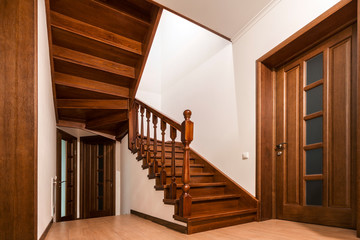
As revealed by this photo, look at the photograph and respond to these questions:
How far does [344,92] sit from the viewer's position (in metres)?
2.10

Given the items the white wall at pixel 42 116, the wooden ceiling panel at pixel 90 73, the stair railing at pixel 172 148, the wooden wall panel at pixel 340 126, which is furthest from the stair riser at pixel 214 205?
the wooden ceiling panel at pixel 90 73

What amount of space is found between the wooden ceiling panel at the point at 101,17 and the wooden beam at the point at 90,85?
30.0 inches

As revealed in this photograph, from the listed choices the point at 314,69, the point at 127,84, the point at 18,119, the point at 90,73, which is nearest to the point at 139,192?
the point at 127,84

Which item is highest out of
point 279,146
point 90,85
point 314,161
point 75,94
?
point 90,85

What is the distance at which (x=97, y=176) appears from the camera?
5.26 m

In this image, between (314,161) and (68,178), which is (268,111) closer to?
(314,161)

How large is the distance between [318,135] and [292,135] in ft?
0.95

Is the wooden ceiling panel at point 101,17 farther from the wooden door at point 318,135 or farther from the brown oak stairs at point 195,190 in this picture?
the wooden door at point 318,135

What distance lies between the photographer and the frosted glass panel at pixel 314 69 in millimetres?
2348

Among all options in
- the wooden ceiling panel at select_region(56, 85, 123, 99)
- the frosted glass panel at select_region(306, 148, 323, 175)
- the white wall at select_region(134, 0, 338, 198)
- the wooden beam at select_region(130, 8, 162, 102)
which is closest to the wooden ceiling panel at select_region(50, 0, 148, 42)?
the wooden beam at select_region(130, 8, 162, 102)

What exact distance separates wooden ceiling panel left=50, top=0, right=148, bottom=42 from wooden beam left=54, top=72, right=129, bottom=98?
0.76 metres

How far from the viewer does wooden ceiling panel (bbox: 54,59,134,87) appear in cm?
291

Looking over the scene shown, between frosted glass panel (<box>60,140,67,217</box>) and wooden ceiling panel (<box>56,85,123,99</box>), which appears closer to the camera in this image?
wooden ceiling panel (<box>56,85,123,99</box>)

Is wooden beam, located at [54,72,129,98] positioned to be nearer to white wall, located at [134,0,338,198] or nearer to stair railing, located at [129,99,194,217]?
stair railing, located at [129,99,194,217]
